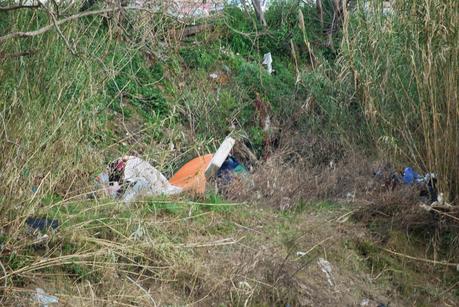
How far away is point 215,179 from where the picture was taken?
278 inches

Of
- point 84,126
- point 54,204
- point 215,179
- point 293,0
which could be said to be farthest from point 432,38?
point 293,0

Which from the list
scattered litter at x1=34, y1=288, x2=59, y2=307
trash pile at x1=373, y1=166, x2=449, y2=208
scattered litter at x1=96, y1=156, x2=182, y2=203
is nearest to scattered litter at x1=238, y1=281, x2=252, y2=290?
scattered litter at x1=96, y1=156, x2=182, y2=203

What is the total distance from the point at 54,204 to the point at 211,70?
5.76 metres

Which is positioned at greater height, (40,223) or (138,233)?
A: (40,223)

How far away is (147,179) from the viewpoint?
235 inches

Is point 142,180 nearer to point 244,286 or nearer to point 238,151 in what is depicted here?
point 244,286

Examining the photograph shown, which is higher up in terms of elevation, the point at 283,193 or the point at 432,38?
the point at 432,38

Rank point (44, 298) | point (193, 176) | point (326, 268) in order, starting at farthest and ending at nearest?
point (193, 176)
point (326, 268)
point (44, 298)

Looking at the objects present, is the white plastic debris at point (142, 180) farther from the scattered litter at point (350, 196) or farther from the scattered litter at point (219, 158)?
the scattered litter at point (350, 196)

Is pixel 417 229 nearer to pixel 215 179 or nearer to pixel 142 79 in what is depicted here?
pixel 215 179

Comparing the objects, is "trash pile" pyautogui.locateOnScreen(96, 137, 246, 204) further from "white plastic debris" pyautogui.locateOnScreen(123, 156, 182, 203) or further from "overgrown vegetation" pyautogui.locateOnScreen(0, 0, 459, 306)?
"overgrown vegetation" pyautogui.locateOnScreen(0, 0, 459, 306)

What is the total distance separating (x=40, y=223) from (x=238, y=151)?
3775 mm

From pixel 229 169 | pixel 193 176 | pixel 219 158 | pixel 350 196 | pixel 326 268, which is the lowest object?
pixel 350 196

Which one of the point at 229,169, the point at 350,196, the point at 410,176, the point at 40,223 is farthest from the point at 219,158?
the point at 40,223
